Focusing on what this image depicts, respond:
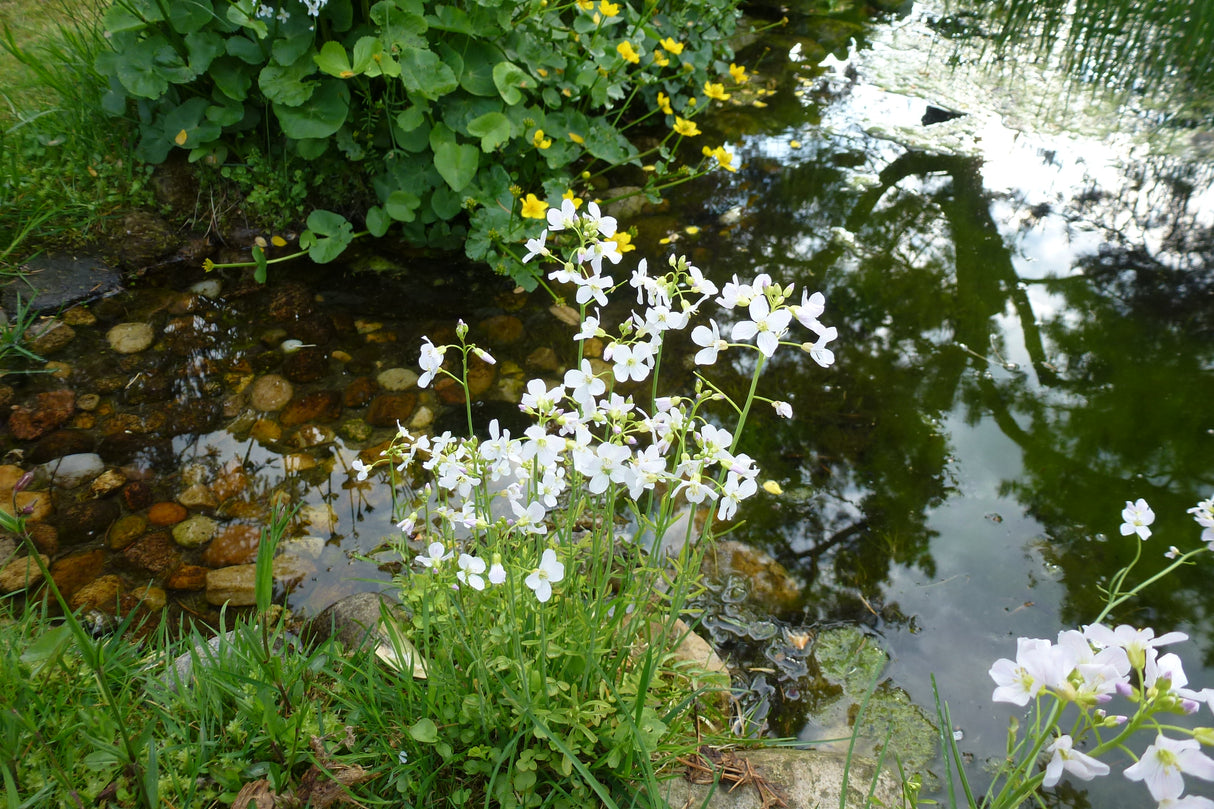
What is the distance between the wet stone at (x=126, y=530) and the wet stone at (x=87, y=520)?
2cm

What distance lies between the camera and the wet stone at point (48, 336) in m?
2.64

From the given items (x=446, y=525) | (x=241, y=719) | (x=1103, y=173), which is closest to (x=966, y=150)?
(x=1103, y=173)

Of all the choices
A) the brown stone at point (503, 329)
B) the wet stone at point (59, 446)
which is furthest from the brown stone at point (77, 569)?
the brown stone at point (503, 329)

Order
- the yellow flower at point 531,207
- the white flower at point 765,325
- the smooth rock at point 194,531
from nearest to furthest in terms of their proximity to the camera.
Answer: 1. the white flower at point 765,325
2. the smooth rock at point 194,531
3. the yellow flower at point 531,207

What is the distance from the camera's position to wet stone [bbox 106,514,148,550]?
215 centimetres

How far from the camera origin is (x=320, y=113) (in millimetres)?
2857

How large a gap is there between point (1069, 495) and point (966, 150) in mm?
2577

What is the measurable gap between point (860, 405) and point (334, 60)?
92.9 inches

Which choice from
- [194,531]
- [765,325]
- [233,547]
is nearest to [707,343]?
[765,325]

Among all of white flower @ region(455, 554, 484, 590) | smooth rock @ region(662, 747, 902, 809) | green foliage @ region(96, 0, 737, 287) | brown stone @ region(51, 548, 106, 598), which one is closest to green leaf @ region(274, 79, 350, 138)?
green foliage @ region(96, 0, 737, 287)

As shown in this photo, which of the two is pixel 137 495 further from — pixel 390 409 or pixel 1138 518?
pixel 1138 518

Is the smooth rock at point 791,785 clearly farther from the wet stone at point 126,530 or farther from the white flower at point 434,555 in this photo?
the wet stone at point 126,530

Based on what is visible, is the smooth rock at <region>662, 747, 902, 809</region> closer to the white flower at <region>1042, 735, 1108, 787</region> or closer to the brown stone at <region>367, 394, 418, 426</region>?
the white flower at <region>1042, 735, 1108, 787</region>

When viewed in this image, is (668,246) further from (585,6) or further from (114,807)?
(114,807)
